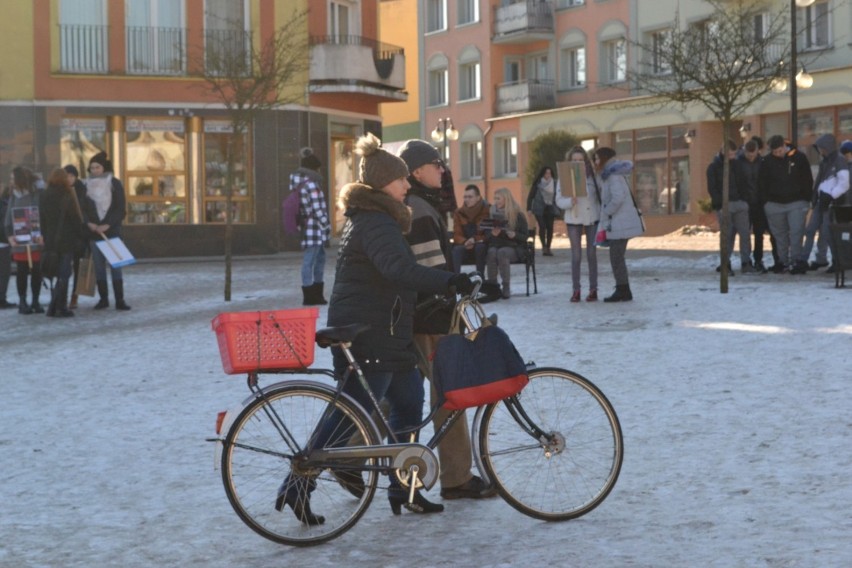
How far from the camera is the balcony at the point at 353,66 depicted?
3934 centimetres

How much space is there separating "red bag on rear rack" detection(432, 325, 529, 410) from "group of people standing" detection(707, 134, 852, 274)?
13993mm

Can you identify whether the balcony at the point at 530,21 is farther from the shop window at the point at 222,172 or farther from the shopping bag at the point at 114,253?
the shopping bag at the point at 114,253

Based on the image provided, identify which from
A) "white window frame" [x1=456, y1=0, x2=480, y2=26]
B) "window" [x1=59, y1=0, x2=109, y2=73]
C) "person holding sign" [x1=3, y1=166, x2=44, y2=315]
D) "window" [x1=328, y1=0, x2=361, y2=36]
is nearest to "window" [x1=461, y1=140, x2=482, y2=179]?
"white window frame" [x1=456, y1=0, x2=480, y2=26]

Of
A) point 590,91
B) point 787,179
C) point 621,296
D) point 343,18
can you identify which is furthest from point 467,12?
point 621,296

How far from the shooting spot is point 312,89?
39.2 m

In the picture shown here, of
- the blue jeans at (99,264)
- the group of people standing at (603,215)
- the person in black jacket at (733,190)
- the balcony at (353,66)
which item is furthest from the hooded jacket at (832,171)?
the balcony at (353,66)

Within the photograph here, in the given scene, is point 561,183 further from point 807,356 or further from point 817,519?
point 817,519

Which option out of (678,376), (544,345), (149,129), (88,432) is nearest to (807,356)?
(678,376)

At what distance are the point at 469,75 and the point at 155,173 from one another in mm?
23124

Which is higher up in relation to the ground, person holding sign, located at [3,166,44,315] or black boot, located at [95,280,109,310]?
person holding sign, located at [3,166,44,315]

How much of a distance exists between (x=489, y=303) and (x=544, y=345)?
4.83m

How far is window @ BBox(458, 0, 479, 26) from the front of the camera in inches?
2233

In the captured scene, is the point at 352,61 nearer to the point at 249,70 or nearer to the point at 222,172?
the point at 222,172

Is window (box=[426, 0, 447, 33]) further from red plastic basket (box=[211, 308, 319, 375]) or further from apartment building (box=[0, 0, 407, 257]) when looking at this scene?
red plastic basket (box=[211, 308, 319, 375])
